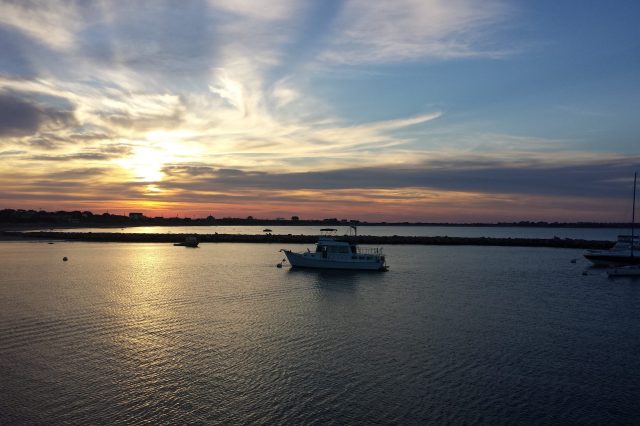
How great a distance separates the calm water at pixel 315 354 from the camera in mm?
16297

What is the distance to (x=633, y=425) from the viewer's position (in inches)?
603

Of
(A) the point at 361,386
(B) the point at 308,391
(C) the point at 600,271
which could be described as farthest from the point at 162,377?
(C) the point at 600,271

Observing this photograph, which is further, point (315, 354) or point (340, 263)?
point (340, 263)

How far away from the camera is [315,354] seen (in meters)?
22.9

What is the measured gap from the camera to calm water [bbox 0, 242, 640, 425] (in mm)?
16297

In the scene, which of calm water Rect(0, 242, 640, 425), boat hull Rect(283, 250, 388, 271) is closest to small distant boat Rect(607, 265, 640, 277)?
calm water Rect(0, 242, 640, 425)

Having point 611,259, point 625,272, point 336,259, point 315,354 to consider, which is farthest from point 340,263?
point 611,259

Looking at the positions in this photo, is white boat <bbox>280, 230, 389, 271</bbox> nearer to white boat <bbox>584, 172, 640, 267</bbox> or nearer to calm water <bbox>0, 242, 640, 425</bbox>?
calm water <bbox>0, 242, 640, 425</bbox>

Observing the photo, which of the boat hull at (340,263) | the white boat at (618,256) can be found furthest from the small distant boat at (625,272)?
the boat hull at (340,263)

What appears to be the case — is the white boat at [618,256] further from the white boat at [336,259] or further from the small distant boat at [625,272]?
the white boat at [336,259]

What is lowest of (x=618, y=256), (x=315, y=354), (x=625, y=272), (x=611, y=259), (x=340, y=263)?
(x=315, y=354)

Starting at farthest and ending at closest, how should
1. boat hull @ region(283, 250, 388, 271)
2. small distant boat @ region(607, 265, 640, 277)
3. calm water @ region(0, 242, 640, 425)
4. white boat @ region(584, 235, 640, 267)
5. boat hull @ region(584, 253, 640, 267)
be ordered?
white boat @ region(584, 235, 640, 267)
boat hull @ region(584, 253, 640, 267)
boat hull @ region(283, 250, 388, 271)
small distant boat @ region(607, 265, 640, 277)
calm water @ region(0, 242, 640, 425)

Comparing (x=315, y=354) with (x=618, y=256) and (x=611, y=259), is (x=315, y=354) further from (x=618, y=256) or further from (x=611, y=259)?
(x=618, y=256)

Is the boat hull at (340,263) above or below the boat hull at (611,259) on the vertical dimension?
below
